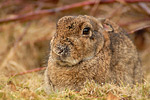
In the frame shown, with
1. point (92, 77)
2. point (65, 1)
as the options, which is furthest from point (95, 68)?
point (65, 1)

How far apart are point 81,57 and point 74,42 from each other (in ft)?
0.76

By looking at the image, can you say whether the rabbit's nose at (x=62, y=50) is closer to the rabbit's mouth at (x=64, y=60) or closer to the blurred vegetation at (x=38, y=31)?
the rabbit's mouth at (x=64, y=60)

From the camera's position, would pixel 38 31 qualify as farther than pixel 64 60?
Yes

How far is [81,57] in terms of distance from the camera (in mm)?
3691

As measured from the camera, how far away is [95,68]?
3.83 metres

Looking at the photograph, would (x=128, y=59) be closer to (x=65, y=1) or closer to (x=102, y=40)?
(x=102, y=40)

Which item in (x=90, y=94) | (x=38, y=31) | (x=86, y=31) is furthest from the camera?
(x=38, y=31)

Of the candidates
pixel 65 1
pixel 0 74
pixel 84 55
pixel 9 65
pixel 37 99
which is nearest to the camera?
pixel 37 99

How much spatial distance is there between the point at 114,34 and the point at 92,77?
1.10 meters

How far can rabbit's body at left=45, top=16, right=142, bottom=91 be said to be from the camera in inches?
142

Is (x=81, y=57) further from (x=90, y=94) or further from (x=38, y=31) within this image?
(x=38, y=31)

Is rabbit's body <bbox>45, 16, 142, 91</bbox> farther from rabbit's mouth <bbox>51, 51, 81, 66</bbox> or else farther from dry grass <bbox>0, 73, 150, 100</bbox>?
dry grass <bbox>0, 73, 150, 100</bbox>

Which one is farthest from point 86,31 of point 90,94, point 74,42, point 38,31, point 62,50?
point 38,31

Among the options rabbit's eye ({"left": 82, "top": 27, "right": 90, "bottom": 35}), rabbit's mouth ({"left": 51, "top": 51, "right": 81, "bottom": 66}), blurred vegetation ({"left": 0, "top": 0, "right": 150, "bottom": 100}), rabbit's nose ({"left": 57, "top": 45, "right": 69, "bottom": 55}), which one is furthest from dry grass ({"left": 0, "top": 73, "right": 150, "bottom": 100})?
blurred vegetation ({"left": 0, "top": 0, "right": 150, "bottom": 100})
